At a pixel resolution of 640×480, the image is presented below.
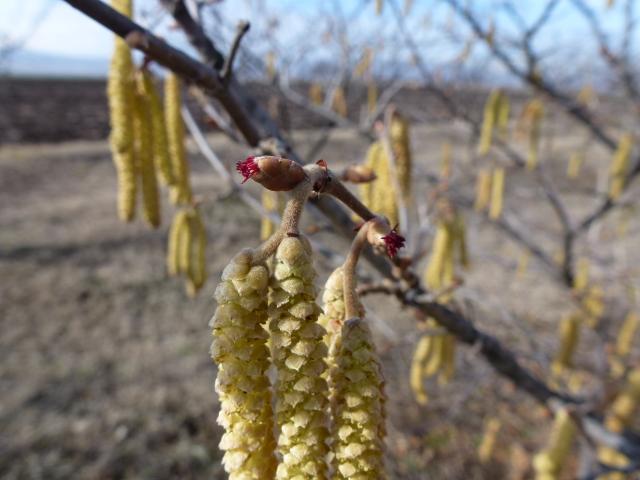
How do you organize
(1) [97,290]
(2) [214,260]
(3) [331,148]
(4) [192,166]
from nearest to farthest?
1. (1) [97,290]
2. (2) [214,260]
3. (4) [192,166]
4. (3) [331,148]

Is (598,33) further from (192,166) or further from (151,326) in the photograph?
(192,166)

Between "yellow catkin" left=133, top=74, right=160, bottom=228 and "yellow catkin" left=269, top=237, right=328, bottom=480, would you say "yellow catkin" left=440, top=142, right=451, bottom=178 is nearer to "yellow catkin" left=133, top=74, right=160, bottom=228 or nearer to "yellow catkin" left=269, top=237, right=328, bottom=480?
"yellow catkin" left=133, top=74, right=160, bottom=228

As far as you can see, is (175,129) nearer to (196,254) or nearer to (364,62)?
(196,254)

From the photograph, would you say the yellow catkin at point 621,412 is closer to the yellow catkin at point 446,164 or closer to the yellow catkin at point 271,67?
the yellow catkin at point 446,164

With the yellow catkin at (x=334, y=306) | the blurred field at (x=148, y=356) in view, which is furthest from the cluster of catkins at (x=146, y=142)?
the yellow catkin at (x=334, y=306)

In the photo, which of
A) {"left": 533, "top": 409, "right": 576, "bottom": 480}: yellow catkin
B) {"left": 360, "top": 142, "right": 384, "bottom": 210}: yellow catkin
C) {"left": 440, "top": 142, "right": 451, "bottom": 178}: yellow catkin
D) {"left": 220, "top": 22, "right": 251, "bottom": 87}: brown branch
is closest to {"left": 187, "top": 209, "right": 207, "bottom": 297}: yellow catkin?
{"left": 360, "top": 142, "right": 384, "bottom": 210}: yellow catkin

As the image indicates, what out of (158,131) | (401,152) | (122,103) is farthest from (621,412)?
(122,103)

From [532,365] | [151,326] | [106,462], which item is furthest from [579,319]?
[151,326]
